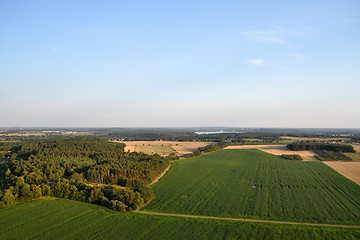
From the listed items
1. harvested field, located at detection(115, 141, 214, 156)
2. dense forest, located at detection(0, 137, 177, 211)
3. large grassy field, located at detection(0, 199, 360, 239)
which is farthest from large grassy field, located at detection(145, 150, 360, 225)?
harvested field, located at detection(115, 141, 214, 156)

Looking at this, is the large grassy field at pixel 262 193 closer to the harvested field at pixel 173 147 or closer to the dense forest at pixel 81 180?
the dense forest at pixel 81 180

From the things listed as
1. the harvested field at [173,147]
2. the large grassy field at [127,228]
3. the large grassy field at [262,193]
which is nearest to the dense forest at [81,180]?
the large grassy field at [127,228]

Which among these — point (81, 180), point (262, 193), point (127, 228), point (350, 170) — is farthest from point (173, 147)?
point (127, 228)

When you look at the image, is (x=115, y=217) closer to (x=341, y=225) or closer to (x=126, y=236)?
(x=126, y=236)

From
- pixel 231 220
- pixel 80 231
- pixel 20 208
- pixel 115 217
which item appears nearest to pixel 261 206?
pixel 231 220

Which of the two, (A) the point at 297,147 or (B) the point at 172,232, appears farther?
(A) the point at 297,147

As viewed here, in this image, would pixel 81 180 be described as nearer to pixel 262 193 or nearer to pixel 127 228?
pixel 127 228

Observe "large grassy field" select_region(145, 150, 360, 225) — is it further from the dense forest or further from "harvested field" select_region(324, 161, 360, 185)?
the dense forest
